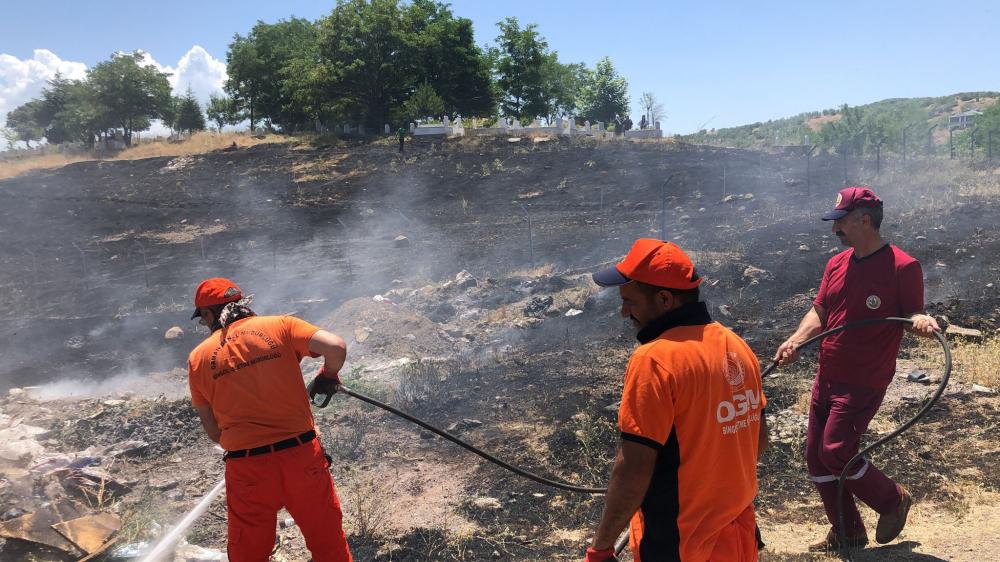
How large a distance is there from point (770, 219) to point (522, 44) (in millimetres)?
30599

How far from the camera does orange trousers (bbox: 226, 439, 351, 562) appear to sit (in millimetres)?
3098

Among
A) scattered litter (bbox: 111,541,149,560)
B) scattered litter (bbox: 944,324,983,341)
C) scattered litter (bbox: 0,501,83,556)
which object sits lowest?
scattered litter (bbox: 111,541,149,560)

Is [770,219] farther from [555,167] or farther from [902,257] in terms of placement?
[902,257]

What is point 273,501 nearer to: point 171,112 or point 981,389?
point 981,389

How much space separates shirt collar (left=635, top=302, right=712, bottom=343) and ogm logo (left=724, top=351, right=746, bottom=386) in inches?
5.0

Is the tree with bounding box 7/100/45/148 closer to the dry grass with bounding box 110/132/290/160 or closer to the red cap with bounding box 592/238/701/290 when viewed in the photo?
the dry grass with bounding box 110/132/290/160

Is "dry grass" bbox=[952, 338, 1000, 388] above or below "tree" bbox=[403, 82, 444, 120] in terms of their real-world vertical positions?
below

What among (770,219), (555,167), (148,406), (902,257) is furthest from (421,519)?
(555,167)

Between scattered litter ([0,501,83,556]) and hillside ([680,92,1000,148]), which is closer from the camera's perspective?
scattered litter ([0,501,83,556])

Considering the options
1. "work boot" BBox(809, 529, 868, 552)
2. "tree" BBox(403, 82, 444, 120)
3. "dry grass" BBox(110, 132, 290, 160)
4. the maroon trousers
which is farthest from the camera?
"tree" BBox(403, 82, 444, 120)

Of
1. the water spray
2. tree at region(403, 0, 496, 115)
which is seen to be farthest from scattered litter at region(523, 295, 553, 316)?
tree at region(403, 0, 496, 115)

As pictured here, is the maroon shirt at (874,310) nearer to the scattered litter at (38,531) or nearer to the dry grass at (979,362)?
the dry grass at (979,362)

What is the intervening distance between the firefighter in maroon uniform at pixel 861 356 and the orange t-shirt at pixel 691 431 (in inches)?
61.5

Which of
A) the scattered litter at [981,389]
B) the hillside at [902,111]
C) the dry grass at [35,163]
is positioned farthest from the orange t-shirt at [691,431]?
the hillside at [902,111]
